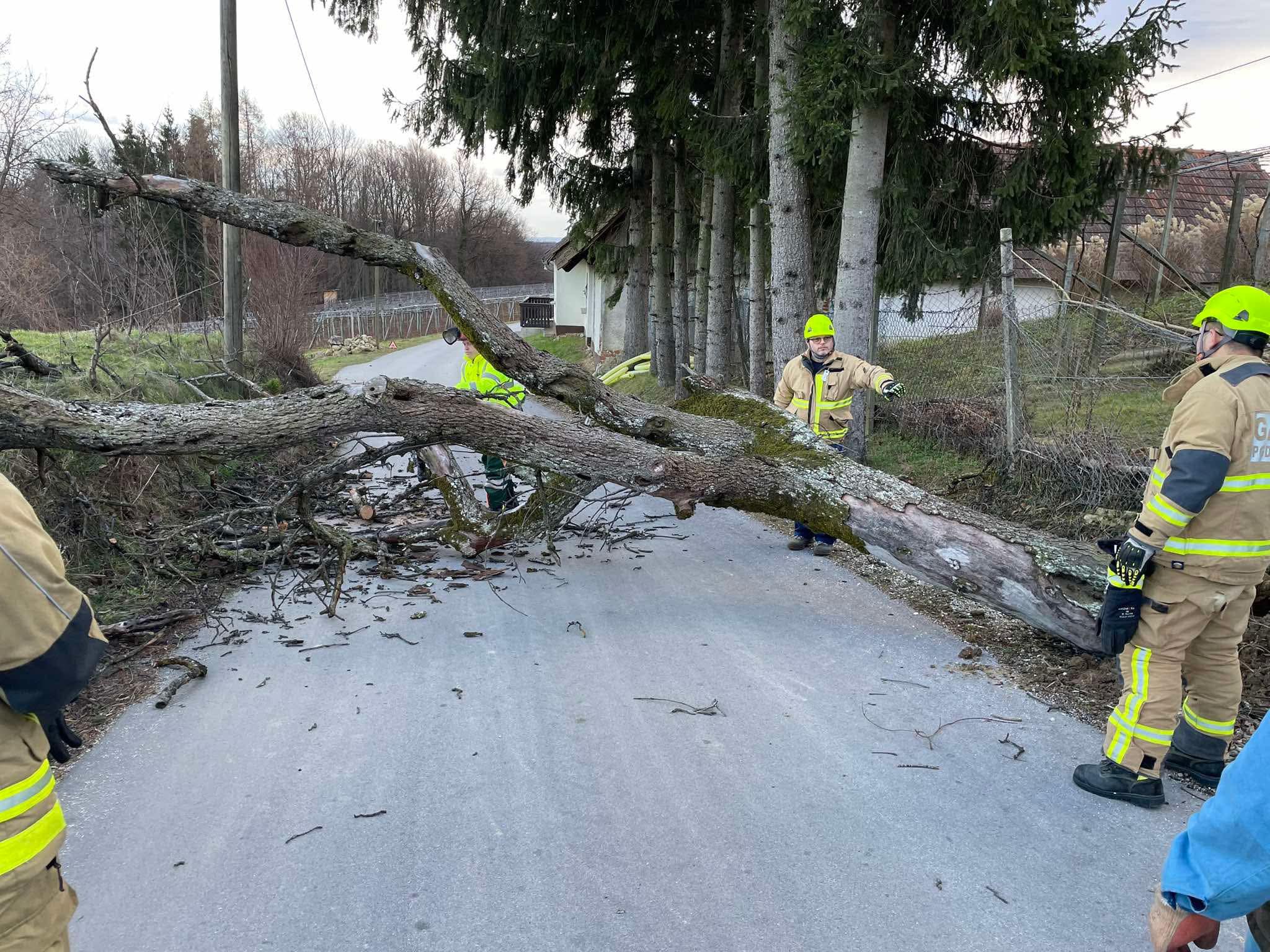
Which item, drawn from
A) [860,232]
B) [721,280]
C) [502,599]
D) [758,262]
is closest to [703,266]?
[721,280]

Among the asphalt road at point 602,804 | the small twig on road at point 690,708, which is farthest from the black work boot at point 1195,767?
the small twig on road at point 690,708

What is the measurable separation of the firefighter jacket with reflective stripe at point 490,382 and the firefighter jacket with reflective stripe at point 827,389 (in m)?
2.28

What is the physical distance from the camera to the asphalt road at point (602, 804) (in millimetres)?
2658

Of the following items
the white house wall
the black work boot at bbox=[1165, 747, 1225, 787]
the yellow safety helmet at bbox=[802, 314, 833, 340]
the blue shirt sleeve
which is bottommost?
the black work boot at bbox=[1165, 747, 1225, 787]

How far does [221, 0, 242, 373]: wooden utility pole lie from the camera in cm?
1087

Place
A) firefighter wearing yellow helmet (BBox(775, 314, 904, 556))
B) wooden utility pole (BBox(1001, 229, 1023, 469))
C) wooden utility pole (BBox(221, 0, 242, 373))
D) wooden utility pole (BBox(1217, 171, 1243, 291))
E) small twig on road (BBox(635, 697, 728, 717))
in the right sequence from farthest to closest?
wooden utility pole (BBox(221, 0, 242, 373)), wooden utility pole (BBox(1217, 171, 1243, 291)), wooden utility pole (BBox(1001, 229, 1023, 469)), firefighter wearing yellow helmet (BBox(775, 314, 904, 556)), small twig on road (BBox(635, 697, 728, 717))

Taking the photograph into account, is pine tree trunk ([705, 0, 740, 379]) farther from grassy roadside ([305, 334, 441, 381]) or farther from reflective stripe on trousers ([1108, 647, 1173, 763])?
grassy roadside ([305, 334, 441, 381])

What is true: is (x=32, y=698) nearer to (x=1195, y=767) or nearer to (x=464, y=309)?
(x=1195, y=767)

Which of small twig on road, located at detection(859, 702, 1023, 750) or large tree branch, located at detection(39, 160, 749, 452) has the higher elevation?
large tree branch, located at detection(39, 160, 749, 452)

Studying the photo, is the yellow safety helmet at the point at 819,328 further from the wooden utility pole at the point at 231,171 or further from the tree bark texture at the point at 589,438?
the wooden utility pole at the point at 231,171

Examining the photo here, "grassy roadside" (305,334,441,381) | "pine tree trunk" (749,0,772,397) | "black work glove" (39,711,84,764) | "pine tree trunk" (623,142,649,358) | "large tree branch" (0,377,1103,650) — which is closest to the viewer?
"black work glove" (39,711,84,764)

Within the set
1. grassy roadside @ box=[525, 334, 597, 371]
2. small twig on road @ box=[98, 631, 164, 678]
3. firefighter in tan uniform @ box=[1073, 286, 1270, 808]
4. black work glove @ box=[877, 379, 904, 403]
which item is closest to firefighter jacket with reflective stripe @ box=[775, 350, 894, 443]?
black work glove @ box=[877, 379, 904, 403]

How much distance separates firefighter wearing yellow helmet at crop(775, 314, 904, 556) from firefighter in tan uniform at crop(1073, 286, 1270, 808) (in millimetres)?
3373

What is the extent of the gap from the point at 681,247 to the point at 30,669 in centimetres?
1412
